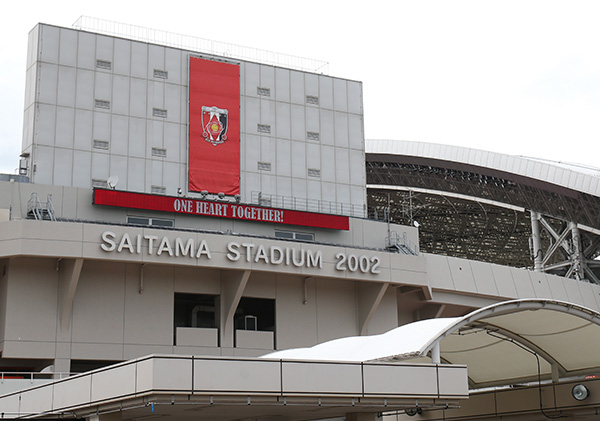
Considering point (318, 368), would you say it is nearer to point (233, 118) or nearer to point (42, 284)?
point (42, 284)

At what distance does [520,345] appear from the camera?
26.7 m

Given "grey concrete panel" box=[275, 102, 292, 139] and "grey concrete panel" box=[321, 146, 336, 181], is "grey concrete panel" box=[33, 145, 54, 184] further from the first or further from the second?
"grey concrete panel" box=[321, 146, 336, 181]

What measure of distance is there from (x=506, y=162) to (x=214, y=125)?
3299cm

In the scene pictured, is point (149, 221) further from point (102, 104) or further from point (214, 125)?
point (214, 125)

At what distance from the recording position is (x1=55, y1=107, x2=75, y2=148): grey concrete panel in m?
44.1

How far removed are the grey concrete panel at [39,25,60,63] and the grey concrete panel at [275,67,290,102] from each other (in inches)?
490

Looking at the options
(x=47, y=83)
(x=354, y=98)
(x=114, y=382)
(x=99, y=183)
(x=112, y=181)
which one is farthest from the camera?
(x=354, y=98)

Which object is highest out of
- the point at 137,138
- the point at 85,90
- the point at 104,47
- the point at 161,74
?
the point at 104,47

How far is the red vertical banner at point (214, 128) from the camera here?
46.7 m

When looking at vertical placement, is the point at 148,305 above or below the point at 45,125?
below

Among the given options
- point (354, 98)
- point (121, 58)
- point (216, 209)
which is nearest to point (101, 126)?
point (121, 58)

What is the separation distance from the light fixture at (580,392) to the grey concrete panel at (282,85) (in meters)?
28.6

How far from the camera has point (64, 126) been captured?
145 ft

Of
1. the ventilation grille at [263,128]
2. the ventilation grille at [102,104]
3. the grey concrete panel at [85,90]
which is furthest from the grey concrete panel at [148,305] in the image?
the ventilation grille at [263,128]
